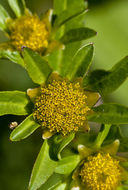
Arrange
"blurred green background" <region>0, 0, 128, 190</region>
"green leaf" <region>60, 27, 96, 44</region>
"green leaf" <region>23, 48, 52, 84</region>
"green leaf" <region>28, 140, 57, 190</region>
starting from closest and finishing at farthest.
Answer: "green leaf" <region>28, 140, 57, 190</region> < "green leaf" <region>23, 48, 52, 84</region> < "green leaf" <region>60, 27, 96, 44</region> < "blurred green background" <region>0, 0, 128, 190</region>

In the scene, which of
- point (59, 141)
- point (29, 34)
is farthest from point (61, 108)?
point (29, 34)

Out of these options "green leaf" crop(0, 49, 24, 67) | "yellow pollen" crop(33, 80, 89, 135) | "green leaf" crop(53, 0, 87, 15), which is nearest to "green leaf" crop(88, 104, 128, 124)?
"yellow pollen" crop(33, 80, 89, 135)

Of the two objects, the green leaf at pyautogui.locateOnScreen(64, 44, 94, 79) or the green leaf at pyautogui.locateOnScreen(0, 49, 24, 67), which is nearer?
the green leaf at pyautogui.locateOnScreen(64, 44, 94, 79)

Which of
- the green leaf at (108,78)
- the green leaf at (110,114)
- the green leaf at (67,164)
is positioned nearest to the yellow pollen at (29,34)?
the green leaf at (108,78)

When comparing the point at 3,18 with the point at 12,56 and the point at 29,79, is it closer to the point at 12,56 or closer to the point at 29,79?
the point at 12,56

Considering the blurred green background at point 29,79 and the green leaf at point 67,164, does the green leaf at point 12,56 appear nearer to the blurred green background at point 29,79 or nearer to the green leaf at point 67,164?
the green leaf at point 67,164

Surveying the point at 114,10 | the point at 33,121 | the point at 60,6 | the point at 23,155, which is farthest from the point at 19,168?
the point at 114,10

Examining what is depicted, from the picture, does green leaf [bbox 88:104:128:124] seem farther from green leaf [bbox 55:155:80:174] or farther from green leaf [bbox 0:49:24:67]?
green leaf [bbox 0:49:24:67]
